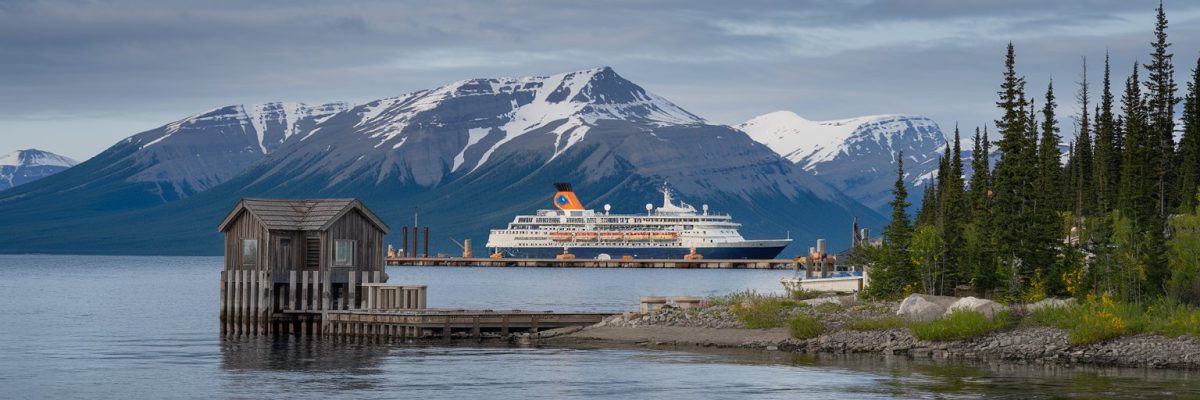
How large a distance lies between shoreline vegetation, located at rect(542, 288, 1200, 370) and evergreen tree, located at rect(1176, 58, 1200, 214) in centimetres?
2639

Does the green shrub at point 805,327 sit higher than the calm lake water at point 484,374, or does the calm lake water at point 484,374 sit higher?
the green shrub at point 805,327

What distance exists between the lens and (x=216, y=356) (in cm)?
5244

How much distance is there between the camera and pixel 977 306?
5172 cm

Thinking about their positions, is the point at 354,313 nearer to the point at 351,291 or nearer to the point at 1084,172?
the point at 351,291

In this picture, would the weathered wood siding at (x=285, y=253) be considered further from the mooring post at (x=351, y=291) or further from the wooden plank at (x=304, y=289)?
the mooring post at (x=351, y=291)

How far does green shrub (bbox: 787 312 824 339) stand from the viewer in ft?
171

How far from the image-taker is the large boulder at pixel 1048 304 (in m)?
51.8

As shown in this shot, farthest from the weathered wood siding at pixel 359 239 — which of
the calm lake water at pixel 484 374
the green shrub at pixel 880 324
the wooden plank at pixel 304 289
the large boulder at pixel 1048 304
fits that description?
the large boulder at pixel 1048 304

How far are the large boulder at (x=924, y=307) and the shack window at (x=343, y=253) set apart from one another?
18.6 metres

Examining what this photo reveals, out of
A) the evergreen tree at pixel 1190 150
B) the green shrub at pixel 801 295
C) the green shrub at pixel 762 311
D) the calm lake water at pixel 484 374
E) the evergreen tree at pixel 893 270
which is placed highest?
the evergreen tree at pixel 1190 150

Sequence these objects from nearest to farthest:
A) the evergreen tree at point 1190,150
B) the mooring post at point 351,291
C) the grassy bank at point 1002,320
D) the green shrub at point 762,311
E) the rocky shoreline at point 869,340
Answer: the rocky shoreline at point 869,340 → the grassy bank at point 1002,320 → the green shrub at point 762,311 → the mooring post at point 351,291 → the evergreen tree at point 1190,150

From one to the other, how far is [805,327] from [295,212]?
728 inches

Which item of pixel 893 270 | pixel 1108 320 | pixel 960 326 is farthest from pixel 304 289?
pixel 1108 320

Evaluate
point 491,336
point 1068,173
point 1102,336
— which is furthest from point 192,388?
point 1068,173
